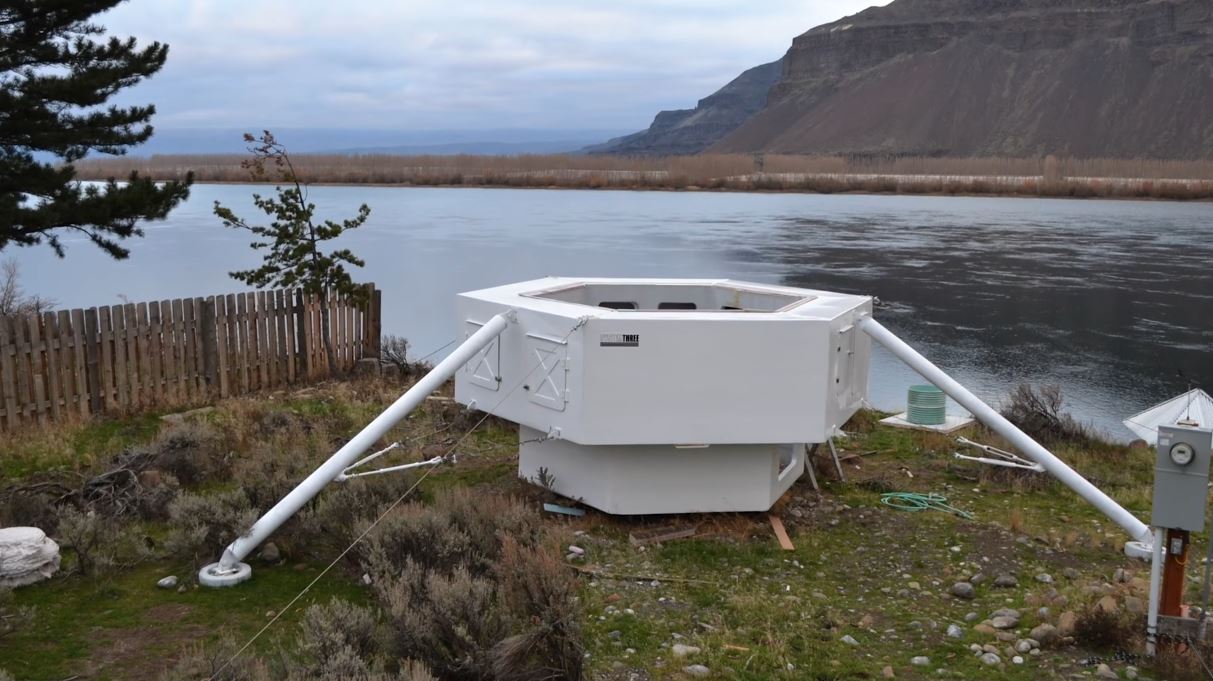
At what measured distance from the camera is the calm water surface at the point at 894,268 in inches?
747

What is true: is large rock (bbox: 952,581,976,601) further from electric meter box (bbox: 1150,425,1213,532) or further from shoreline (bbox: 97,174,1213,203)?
shoreline (bbox: 97,174,1213,203)

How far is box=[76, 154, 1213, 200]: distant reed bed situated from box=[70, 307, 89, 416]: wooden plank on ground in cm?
5968

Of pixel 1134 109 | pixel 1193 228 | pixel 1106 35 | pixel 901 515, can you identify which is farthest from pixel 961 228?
pixel 1106 35

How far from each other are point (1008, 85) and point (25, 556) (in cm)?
14627

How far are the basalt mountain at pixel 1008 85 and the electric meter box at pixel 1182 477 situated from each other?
397ft

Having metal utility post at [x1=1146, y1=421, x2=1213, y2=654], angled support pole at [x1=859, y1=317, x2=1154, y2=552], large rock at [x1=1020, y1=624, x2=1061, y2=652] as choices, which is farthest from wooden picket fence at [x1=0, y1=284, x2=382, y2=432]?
metal utility post at [x1=1146, y1=421, x2=1213, y2=654]

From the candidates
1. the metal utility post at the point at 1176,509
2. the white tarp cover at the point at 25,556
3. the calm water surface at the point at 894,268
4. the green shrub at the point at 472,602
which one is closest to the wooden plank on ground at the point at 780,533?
the green shrub at the point at 472,602

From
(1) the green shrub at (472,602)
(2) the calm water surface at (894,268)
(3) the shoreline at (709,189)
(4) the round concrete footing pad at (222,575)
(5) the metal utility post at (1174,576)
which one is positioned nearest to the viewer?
(1) the green shrub at (472,602)

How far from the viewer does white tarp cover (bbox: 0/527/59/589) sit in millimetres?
6352

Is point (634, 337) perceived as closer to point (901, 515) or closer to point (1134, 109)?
point (901, 515)

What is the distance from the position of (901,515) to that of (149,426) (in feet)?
23.5

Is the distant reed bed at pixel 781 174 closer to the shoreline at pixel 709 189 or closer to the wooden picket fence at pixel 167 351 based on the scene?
the shoreline at pixel 709 189

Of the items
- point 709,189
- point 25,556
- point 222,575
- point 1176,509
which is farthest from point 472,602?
point 709,189

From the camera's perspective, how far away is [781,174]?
9462cm
